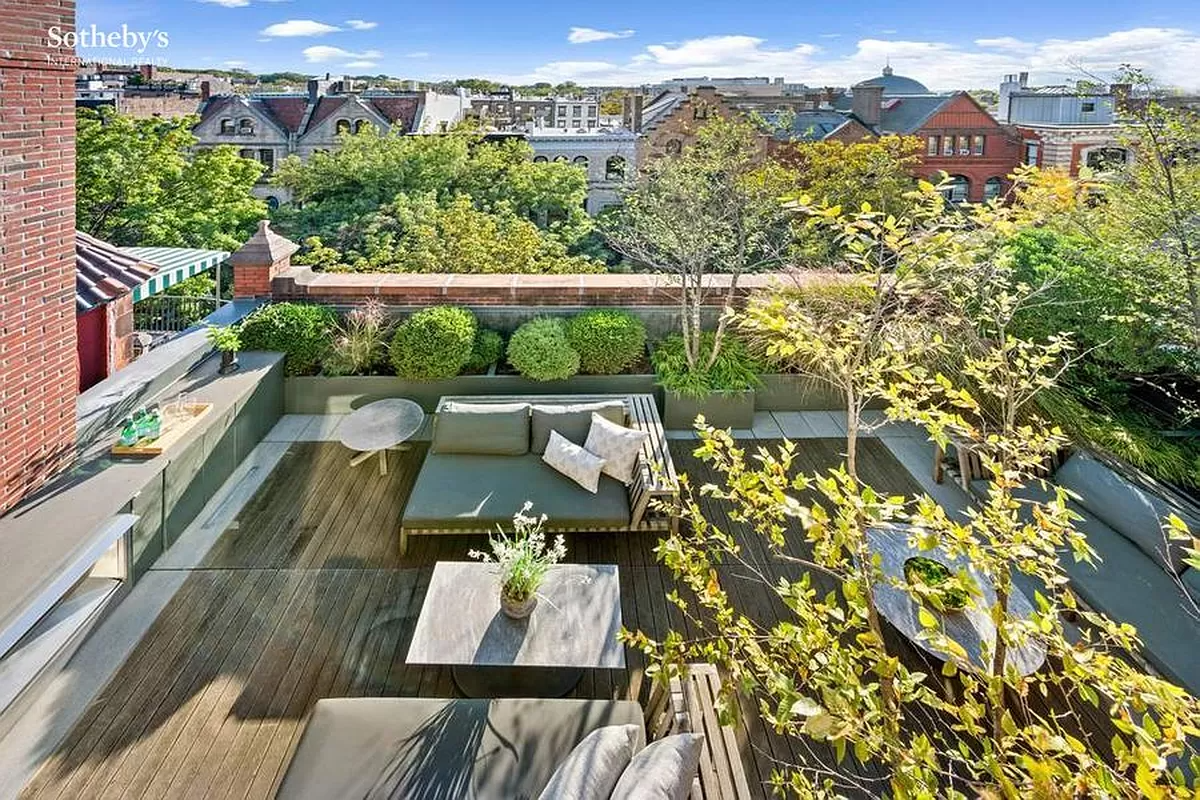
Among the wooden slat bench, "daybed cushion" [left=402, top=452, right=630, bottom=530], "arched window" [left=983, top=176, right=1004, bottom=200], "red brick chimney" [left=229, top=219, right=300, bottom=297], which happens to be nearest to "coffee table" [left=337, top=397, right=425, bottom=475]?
"daybed cushion" [left=402, top=452, right=630, bottom=530]

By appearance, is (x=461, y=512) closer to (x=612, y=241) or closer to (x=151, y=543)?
(x=151, y=543)

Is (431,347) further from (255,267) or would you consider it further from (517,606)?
(517,606)

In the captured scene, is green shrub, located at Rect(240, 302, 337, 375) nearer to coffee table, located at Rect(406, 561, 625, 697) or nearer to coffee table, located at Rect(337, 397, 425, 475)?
coffee table, located at Rect(337, 397, 425, 475)

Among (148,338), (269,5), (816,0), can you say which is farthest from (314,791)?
(269,5)

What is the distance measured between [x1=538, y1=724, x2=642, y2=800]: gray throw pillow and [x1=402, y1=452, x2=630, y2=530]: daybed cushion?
7.99 ft

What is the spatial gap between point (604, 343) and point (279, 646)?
4316 mm

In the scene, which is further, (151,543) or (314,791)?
(151,543)

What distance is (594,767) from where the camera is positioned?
270 cm

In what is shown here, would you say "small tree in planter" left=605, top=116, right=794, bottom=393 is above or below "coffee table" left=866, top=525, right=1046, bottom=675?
above

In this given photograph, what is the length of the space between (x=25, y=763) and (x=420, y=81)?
54.9 metres

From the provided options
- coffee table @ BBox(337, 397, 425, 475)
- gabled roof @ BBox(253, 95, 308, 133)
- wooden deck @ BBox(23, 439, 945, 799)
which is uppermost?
gabled roof @ BBox(253, 95, 308, 133)

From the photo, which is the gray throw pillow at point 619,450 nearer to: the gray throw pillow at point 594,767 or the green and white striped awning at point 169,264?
the gray throw pillow at point 594,767

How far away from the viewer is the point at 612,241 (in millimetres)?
10047

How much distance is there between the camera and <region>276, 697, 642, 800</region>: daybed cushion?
3.00 metres
